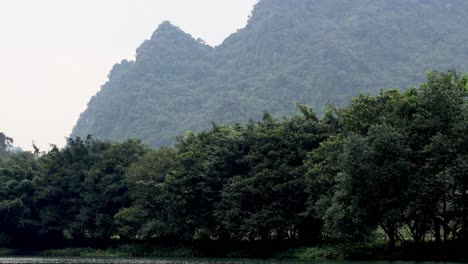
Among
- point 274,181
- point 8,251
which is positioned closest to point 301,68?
point 8,251

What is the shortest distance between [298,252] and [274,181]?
19.7 ft

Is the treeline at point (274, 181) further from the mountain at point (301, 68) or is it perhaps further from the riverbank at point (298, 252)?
the mountain at point (301, 68)

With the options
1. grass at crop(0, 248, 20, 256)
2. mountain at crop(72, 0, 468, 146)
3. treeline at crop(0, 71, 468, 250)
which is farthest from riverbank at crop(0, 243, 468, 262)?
mountain at crop(72, 0, 468, 146)

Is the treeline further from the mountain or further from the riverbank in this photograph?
the mountain

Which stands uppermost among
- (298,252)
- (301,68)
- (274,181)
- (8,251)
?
(301,68)

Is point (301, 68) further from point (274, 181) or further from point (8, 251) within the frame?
point (274, 181)

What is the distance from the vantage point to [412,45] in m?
172

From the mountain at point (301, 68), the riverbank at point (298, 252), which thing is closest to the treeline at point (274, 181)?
the riverbank at point (298, 252)

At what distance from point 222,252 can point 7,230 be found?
28327 millimetres

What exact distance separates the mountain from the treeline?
74.0m

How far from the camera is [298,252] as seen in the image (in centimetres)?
4606

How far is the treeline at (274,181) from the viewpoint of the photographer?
35375 millimetres

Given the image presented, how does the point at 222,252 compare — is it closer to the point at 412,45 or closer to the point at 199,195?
the point at 199,195

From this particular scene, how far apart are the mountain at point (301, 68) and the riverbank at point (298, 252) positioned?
77577 mm
